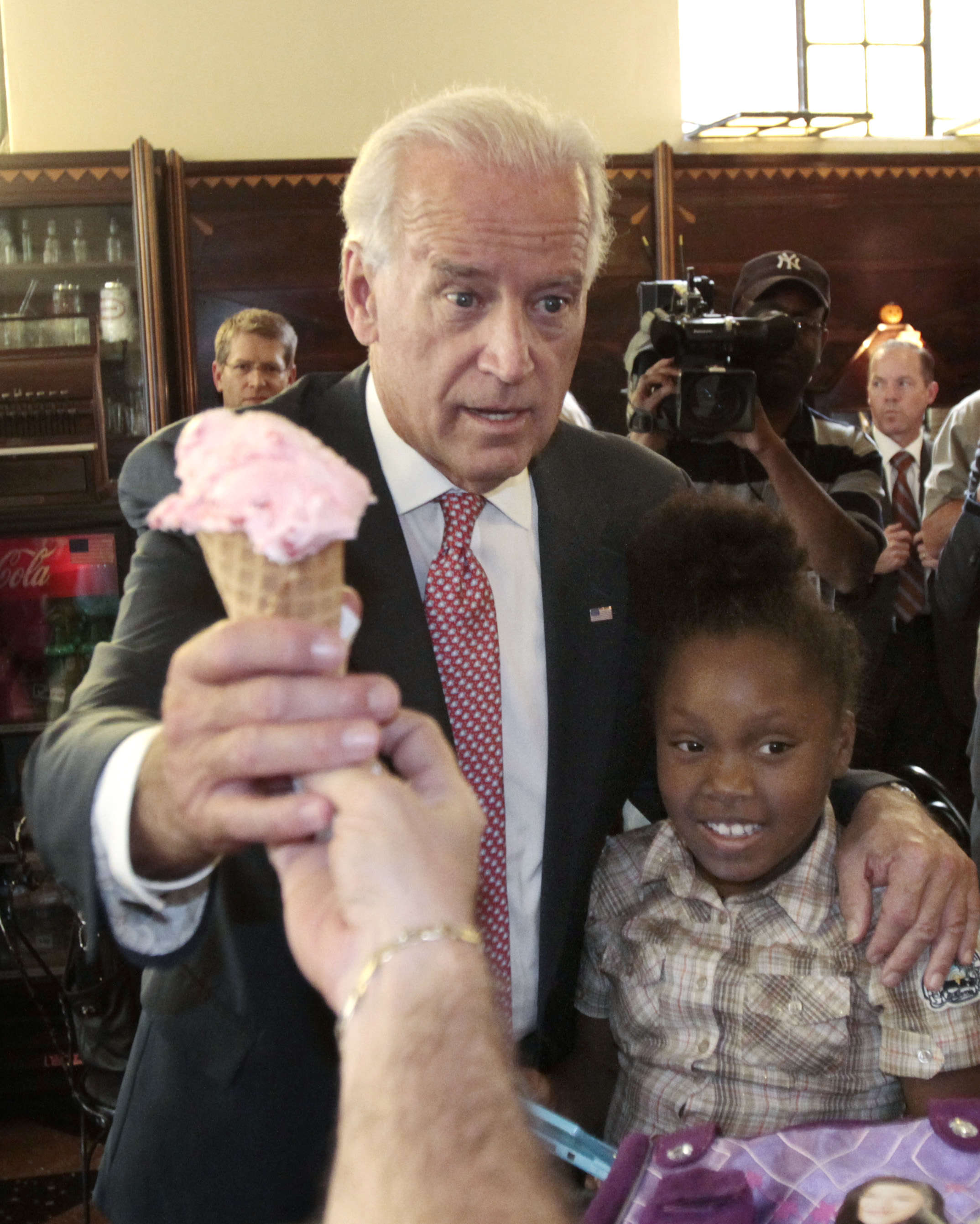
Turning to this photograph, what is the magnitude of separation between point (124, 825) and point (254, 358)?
120 inches

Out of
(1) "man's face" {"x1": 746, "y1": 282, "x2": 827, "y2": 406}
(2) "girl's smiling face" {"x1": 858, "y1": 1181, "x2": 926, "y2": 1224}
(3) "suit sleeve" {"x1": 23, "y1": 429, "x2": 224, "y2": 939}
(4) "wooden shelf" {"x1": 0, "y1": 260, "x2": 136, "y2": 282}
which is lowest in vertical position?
(2) "girl's smiling face" {"x1": 858, "y1": 1181, "x2": 926, "y2": 1224}

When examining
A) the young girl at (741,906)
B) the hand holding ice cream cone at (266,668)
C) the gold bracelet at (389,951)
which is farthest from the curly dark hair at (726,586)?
the gold bracelet at (389,951)

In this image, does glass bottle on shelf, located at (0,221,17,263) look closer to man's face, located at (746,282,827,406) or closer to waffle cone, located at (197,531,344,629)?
man's face, located at (746,282,827,406)

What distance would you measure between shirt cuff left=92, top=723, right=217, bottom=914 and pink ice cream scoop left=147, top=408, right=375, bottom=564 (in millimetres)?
264

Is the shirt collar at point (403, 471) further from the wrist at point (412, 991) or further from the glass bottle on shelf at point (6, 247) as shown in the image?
the glass bottle on shelf at point (6, 247)

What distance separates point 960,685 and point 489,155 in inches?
99.7

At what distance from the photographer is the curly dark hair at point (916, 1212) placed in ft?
3.24

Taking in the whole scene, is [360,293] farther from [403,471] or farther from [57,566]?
[57,566]

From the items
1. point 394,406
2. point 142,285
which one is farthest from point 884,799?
point 142,285

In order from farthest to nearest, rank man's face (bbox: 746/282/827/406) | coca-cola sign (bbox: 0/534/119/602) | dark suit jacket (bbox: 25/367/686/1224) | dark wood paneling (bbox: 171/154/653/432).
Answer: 1. dark wood paneling (bbox: 171/154/653/432)
2. coca-cola sign (bbox: 0/534/119/602)
3. man's face (bbox: 746/282/827/406)
4. dark suit jacket (bbox: 25/367/686/1224)

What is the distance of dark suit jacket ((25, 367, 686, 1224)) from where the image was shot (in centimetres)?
133

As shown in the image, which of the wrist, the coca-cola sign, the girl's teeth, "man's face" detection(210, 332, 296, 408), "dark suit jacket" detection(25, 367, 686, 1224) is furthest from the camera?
the coca-cola sign

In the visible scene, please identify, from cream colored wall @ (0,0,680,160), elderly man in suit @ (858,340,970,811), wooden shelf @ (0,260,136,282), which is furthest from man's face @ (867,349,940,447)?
wooden shelf @ (0,260,136,282)

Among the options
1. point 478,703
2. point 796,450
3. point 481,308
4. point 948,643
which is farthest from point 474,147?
point 948,643
